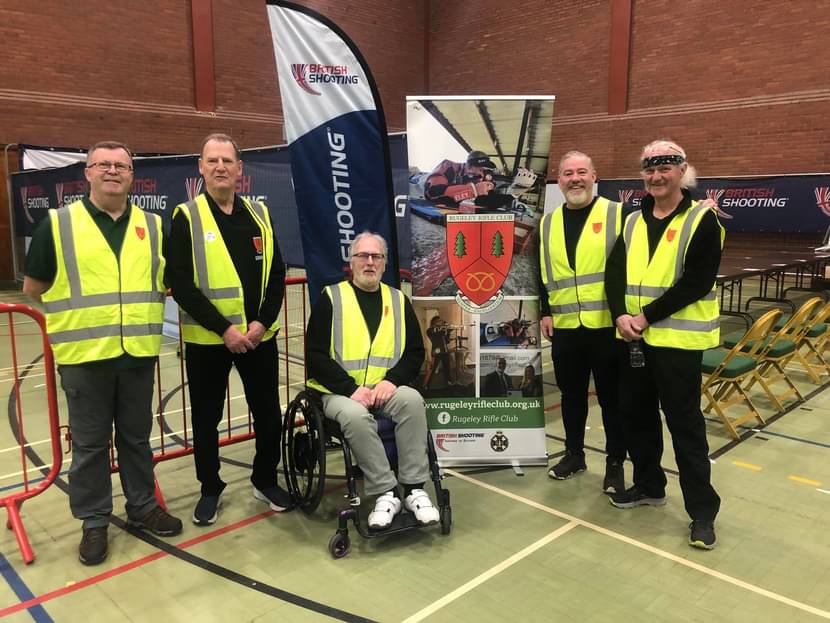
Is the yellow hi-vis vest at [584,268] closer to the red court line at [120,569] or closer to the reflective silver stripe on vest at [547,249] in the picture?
the reflective silver stripe on vest at [547,249]

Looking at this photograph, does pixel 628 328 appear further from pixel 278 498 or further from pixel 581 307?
pixel 278 498

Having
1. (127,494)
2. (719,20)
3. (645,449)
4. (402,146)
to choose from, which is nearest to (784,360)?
(645,449)

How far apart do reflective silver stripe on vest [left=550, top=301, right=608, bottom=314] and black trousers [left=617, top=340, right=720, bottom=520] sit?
0.85 ft

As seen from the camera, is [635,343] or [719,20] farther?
[719,20]

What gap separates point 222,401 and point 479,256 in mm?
1524

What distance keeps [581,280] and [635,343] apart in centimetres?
47

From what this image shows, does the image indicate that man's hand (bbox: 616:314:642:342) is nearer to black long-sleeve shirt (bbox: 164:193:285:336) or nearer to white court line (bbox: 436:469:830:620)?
white court line (bbox: 436:469:830:620)

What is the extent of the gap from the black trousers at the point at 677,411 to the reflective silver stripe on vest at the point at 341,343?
1.06 meters

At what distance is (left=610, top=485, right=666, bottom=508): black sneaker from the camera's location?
2994 mm

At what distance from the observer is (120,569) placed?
249 centimetres

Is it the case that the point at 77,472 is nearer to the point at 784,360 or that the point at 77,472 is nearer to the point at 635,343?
the point at 635,343

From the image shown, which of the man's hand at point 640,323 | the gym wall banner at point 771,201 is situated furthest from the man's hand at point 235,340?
the gym wall banner at point 771,201

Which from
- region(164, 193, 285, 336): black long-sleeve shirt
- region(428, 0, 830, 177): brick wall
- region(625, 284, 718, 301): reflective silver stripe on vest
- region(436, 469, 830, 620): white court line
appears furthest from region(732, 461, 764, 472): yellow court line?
region(428, 0, 830, 177): brick wall

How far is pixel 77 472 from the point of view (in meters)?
2.53
